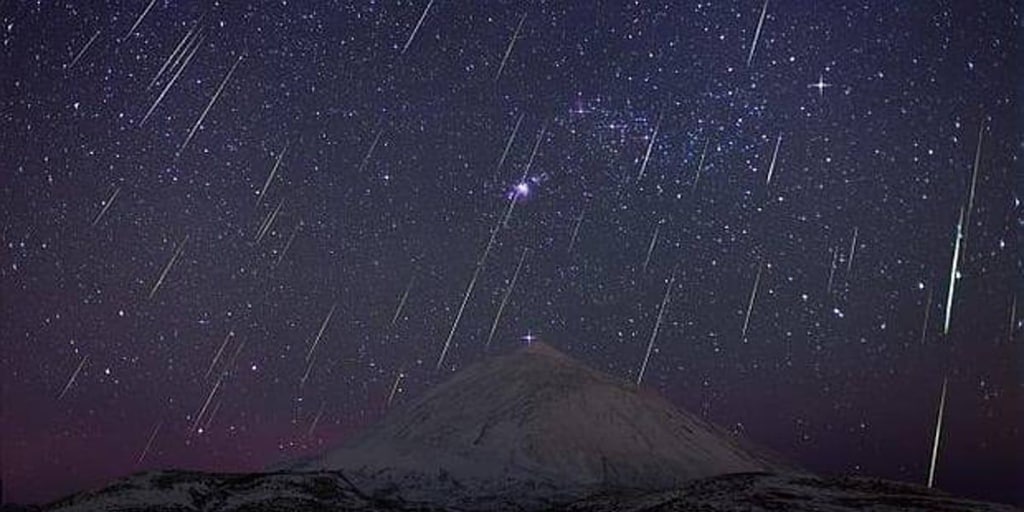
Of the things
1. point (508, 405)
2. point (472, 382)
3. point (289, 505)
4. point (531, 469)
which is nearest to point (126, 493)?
point (289, 505)

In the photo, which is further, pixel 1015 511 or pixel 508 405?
pixel 508 405

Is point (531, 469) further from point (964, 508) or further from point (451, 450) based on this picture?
point (964, 508)

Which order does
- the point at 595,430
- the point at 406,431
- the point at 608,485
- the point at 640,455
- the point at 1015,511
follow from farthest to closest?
the point at 406,431
the point at 595,430
the point at 640,455
the point at 608,485
the point at 1015,511

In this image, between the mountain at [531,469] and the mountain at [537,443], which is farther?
the mountain at [537,443]

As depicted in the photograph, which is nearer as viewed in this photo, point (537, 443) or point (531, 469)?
point (531, 469)

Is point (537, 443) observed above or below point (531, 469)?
above

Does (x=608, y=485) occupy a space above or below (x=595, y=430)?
below

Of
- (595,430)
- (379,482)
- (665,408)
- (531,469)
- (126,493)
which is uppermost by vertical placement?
(665,408)

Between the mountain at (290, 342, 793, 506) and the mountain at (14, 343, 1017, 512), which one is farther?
the mountain at (290, 342, 793, 506)
